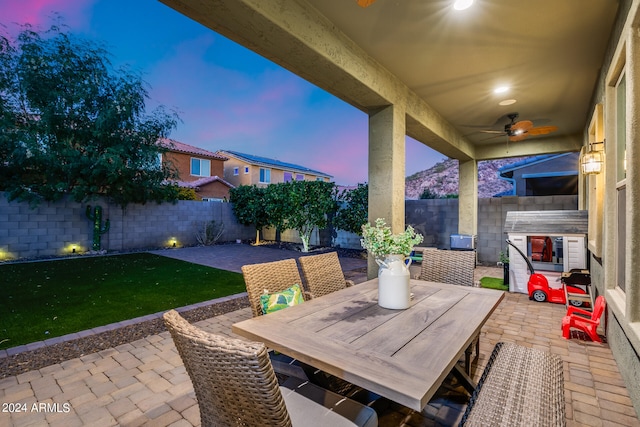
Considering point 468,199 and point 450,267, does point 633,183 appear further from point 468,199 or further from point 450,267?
point 468,199

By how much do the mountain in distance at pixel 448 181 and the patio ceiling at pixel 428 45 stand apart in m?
23.2

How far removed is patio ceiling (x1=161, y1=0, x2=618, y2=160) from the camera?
2539 mm

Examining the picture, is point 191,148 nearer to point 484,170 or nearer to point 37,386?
point 37,386

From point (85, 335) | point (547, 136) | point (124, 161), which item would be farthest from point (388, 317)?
point (124, 161)

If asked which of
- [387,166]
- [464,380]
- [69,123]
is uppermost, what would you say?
[69,123]

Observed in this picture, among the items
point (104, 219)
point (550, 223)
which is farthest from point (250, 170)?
point (550, 223)

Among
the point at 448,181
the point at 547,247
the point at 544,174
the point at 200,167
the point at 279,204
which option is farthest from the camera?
the point at 448,181

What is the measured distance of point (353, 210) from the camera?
27.5 feet

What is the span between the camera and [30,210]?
709cm

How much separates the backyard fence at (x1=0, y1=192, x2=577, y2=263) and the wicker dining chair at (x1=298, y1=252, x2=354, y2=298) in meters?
5.96

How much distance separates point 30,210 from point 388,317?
8.97 m

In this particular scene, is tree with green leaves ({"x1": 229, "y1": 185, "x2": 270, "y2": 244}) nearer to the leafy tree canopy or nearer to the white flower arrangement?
the leafy tree canopy

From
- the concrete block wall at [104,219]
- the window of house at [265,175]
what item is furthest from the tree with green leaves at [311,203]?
the window of house at [265,175]

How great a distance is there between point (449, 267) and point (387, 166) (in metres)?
1.56
